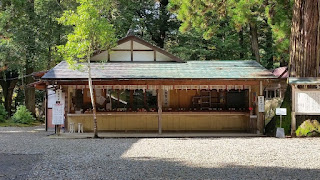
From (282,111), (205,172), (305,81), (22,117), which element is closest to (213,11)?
(305,81)

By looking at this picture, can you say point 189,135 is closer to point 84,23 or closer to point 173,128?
point 173,128

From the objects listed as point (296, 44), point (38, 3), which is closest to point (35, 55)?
point (38, 3)

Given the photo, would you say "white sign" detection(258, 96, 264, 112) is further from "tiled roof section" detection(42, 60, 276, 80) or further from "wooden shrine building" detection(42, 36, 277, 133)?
"tiled roof section" detection(42, 60, 276, 80)

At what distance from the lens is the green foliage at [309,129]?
1460cm

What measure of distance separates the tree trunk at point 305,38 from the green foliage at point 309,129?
1823 millimetres

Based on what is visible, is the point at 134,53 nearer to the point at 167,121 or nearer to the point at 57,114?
the point at 167,121

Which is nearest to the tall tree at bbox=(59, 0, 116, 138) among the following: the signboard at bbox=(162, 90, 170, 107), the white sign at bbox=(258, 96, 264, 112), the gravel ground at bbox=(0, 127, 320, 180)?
the gravel ground at bbox=(0, 127, 320, 180)

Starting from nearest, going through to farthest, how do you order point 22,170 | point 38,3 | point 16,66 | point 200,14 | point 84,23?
1. point 22,170
2. point 84,23
3. point 200,14
4. point 16,66
5. point 38,3

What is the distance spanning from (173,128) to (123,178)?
9.80 meters

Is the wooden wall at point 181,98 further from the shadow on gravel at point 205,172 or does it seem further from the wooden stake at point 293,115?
the shadow on gravel at point 205,172

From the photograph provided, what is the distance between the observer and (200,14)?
16250mm

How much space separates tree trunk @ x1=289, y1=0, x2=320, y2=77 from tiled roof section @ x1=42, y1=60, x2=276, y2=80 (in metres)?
1.24

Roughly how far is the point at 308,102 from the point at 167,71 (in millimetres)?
5557

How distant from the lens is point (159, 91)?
620 inches
